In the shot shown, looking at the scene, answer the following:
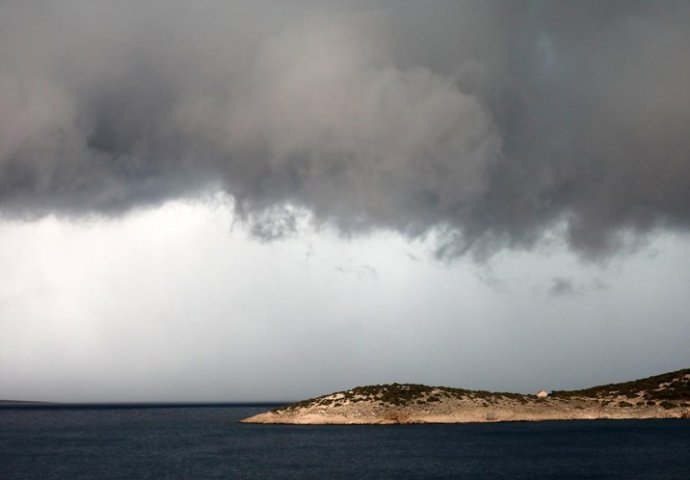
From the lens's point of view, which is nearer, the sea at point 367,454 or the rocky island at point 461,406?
the sea at point 367,454

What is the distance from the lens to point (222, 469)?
84875 mm

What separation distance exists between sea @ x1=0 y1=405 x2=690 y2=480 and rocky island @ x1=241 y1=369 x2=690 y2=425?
36.5 feet

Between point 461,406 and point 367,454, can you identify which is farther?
point 461,406

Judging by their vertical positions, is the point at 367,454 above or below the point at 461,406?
below

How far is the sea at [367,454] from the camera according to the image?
3187 inches

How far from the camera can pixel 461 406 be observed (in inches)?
6417

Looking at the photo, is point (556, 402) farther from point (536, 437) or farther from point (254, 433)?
point (254, 433)

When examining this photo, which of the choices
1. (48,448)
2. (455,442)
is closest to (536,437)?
(455,442)

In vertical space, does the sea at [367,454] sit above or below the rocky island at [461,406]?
below

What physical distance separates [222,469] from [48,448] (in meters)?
47.9

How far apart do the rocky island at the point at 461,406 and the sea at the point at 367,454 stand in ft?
36.5

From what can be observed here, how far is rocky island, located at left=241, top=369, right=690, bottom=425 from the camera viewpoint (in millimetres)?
160250

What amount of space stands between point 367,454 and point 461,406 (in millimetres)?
68809

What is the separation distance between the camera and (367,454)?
323 feet
